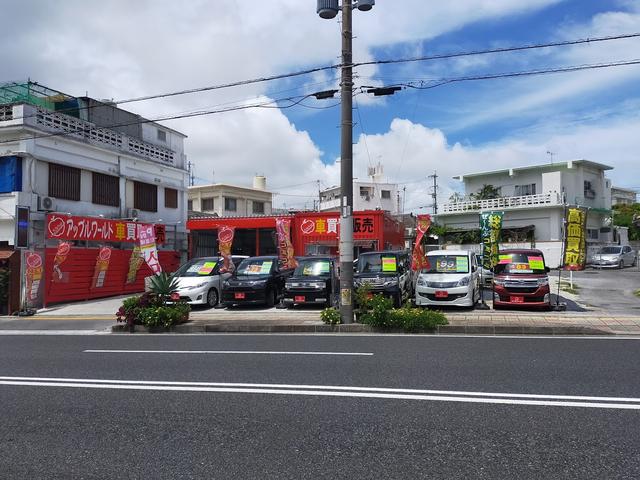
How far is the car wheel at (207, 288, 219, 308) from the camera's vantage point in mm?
17812

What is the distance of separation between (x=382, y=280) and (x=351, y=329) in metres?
3.74

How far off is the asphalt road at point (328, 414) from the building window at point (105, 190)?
15457 millimetres

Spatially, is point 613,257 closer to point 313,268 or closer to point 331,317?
point 313,268

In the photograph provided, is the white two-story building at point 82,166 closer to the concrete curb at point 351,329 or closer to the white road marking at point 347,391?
the concrete curb at point 351,329

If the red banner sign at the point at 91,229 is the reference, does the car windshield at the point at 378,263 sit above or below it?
below

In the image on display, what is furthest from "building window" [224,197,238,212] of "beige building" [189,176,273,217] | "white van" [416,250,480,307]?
"white van" [416,250,480,307]

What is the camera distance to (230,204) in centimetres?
4947

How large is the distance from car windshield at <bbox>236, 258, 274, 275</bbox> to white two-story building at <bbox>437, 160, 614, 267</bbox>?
2399 centimetres

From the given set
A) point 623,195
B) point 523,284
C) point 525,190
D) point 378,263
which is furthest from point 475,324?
point 623,195

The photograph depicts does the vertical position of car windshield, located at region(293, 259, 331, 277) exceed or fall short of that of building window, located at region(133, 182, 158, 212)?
it falls short

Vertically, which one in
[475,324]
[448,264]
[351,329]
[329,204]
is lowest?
[351,329]

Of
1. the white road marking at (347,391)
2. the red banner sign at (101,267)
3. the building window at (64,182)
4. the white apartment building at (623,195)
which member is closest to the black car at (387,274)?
the white road marking at (347,391)

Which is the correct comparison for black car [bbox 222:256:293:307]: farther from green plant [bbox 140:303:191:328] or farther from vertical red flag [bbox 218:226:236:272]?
green plant [bbox 140:303:191:328]

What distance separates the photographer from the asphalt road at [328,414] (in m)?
4.20
